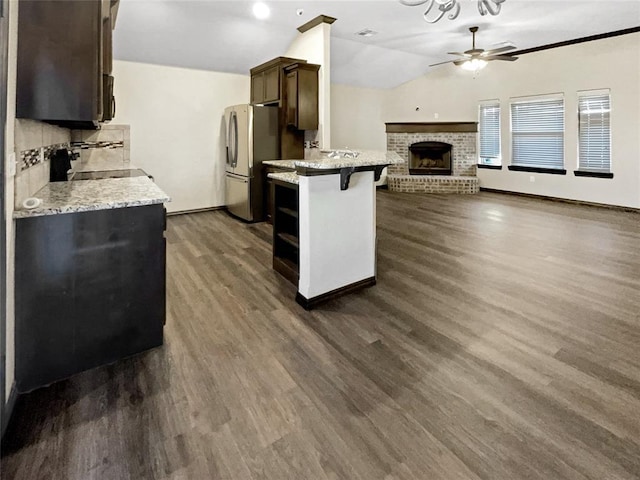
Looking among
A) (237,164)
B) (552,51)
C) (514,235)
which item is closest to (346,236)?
(514,235)

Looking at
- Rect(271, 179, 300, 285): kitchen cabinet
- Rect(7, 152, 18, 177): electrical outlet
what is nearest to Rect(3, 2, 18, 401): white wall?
Rect(7, 152, 18, 177): electrical outlet

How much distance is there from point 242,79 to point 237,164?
1.79 m

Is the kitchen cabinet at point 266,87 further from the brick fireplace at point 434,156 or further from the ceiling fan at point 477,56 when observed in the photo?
the brick fireplace at point 434,156

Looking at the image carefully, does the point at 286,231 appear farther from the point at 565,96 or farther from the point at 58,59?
the point at 565,96

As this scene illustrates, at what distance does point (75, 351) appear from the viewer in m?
2.09

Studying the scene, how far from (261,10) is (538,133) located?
19.6ft

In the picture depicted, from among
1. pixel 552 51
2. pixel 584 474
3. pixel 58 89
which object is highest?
pixel 552 51

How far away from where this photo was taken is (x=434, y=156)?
31.4 feet

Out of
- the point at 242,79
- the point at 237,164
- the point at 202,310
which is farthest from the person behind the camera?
the point at 242,79

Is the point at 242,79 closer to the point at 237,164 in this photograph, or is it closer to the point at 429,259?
the point at 237,164

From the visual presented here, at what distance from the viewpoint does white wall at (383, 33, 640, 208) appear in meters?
6.50

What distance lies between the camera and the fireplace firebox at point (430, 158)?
9383mm

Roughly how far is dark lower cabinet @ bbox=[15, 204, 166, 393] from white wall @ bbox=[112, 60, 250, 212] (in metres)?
4.48

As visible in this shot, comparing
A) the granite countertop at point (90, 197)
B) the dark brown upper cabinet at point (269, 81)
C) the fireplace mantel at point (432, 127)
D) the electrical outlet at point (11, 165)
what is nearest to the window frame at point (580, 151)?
the fireplace mantel at point (432, 127)
